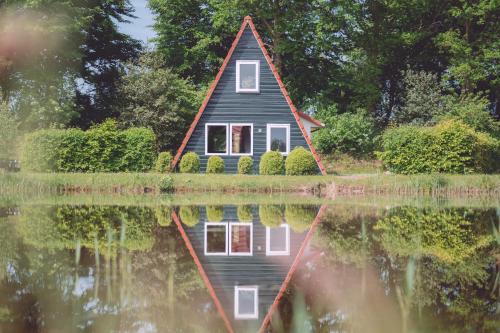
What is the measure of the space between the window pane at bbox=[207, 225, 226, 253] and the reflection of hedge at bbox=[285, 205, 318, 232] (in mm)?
1301

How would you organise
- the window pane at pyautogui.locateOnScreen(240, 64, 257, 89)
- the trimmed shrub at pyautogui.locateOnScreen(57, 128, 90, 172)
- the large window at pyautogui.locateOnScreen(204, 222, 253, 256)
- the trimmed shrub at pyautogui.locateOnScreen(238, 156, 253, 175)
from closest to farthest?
1. the large window at pyautogui.locateOnScreen(204, 222, 253, 256)
2. the trimmed shrub at pyautogui.locateOnScreen(57, 128, 90, 172)
3. the trimmed shrub at pyautogui.locateOnScreen(238, 156, 253, 175)
4. the window pane at pyautogui.locateOnScreen(240, 64, 257, 89)

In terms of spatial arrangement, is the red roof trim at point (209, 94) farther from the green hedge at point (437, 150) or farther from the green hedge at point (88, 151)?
the green hedge at point (437, 150)

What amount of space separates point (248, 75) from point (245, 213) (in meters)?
12.0

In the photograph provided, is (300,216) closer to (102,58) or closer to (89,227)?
(89,227)

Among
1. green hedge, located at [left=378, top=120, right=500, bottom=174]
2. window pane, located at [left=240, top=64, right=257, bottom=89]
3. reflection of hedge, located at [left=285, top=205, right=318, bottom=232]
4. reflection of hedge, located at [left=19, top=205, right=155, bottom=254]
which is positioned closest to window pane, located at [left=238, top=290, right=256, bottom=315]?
reflection of hedge, located at [left=19, top=205, right=155, bottom=254]

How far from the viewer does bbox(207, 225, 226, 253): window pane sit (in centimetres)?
791

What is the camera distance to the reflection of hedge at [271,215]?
1066 centimetres

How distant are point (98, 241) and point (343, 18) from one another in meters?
26.3

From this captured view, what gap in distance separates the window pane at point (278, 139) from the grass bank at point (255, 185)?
14.8 ft

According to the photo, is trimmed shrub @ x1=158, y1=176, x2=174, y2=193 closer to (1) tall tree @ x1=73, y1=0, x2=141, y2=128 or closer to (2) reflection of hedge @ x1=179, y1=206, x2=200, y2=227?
(2) reflection of hedge @ x1=179, y1=206, x2=200, y2=227

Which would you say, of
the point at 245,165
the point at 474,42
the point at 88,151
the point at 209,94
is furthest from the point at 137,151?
the point at 474,42

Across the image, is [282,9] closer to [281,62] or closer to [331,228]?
[281,62]

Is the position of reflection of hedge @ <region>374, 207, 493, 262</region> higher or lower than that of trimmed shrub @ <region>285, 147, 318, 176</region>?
lower

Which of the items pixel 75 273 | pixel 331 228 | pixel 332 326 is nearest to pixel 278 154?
pixel 331 228
